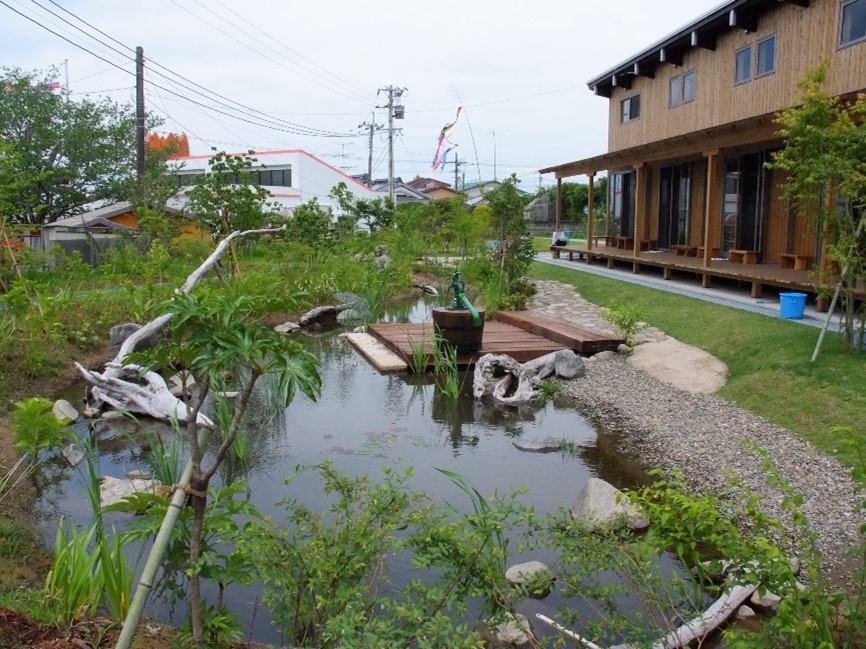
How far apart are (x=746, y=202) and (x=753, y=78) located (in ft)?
7.84

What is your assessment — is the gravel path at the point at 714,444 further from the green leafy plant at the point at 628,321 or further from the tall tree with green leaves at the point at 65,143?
the tall tree with green leaves at the point at 65,143

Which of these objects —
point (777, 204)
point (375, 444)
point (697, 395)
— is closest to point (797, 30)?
point (777, 204)

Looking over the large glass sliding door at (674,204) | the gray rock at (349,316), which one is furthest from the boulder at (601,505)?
the large glass sliding door at (674,204)

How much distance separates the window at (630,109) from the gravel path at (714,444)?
483 inches

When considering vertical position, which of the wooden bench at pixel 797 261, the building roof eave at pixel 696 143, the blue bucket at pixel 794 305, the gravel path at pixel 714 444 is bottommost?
the gravel path at pixel 714 444

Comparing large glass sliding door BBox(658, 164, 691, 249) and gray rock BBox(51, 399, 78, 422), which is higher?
large glass sliding door BBox(658, 164, 691, 249)

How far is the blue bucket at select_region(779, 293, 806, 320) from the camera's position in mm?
10812

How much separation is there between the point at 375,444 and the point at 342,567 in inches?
168

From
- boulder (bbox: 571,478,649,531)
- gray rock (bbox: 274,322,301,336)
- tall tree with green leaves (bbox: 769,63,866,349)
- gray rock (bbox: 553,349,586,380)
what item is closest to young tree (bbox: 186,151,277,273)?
gray rock (bbox: 274,322,301,336)

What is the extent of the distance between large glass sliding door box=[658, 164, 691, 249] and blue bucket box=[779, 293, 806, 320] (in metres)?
8.37

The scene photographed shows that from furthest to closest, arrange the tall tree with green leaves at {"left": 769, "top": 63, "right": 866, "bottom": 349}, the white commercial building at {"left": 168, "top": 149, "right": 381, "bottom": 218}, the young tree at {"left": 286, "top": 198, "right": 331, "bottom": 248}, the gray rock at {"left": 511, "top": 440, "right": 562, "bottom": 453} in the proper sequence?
the white commercial building at {"left": 168, "top": 149, "right": 381, "bottom": 218}
the young tree at {"left": 286, "top": 198, "right": 331, "bottom": 248}
the tall tree with green leaves at {"left": 769, "top": 63, "right": 866, "bottom": 349}
the gray rock at {"left": 511, "top": 440, "right": 562, "bottom": 453}

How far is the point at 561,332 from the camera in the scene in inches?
460

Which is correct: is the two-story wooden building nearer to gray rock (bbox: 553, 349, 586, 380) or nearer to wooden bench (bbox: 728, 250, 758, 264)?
wooden bench (bbox: 728, 250, 758, 264)

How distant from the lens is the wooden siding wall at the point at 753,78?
12797mm
